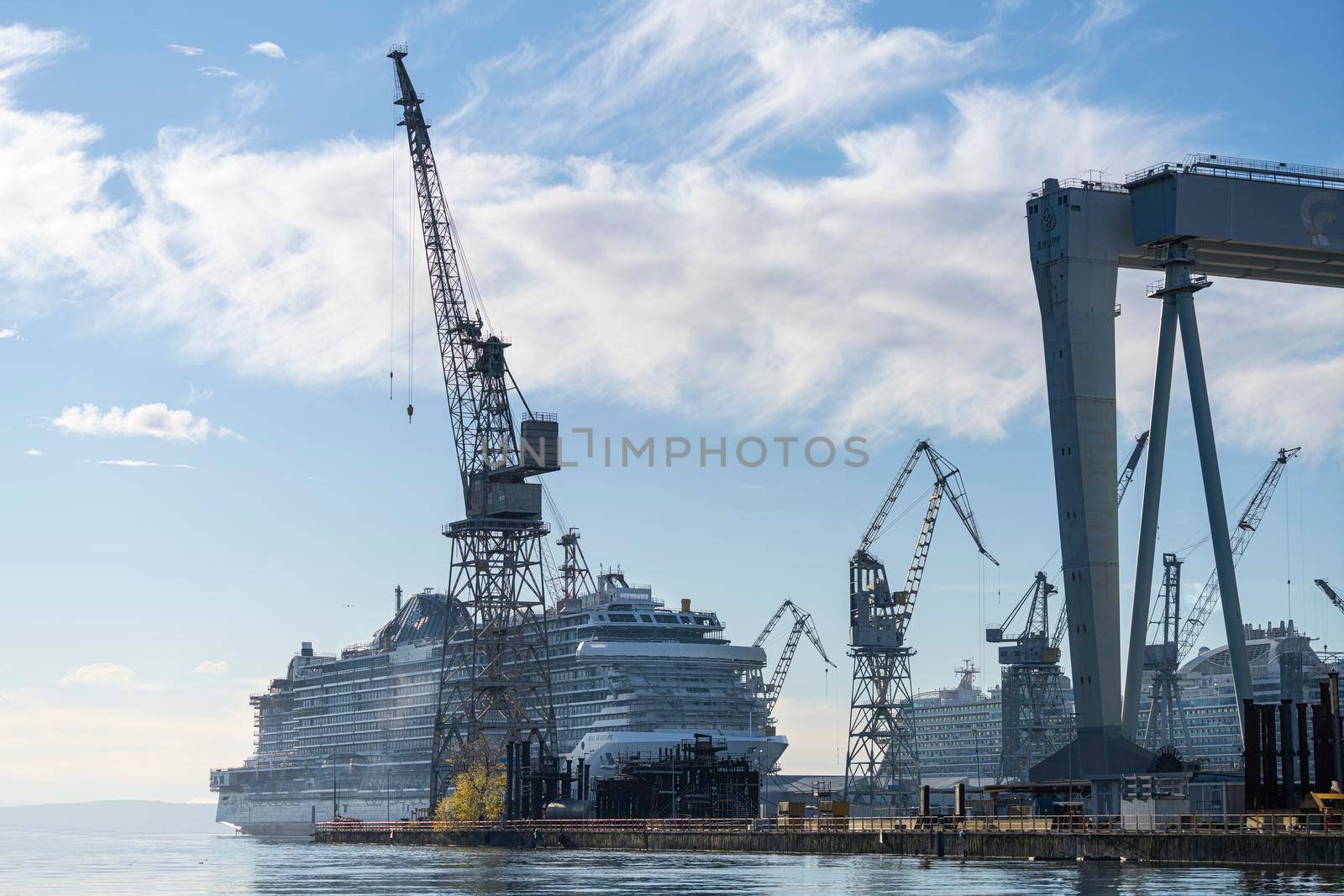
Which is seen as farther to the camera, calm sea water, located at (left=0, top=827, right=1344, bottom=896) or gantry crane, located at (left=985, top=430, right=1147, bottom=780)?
gantry crane, located at (left=985, top=430, right=1147, bottom=780)

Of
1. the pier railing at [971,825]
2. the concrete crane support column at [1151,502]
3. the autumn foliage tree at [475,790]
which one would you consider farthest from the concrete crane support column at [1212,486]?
the autumn foliage tree at [475,790]

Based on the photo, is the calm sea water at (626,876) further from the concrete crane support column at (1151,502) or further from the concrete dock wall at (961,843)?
the concrete crane support column at (1151,502)

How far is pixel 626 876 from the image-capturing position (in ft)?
250

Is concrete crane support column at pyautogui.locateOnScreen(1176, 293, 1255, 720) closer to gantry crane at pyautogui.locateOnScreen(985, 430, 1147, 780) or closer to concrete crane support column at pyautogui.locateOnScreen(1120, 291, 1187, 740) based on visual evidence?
concrete crane support column at pyautogui.locateOnScreen(1120, 291, 1187, 740)

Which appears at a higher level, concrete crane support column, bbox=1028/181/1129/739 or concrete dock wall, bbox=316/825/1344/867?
concrete crane support column, bbox=1028/181/1129/739

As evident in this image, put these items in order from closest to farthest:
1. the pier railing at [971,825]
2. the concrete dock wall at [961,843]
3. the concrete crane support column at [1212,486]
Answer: the concrete dock wall at [961,843]
the pier railing at [971,825]
the concrete crane support column at [1212,486]

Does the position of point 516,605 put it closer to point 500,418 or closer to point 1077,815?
point 500,418

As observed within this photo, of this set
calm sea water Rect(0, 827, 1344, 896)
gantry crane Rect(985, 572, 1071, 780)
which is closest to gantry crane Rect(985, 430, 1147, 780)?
gantry crane Rect(985, 572, 1071, 780)

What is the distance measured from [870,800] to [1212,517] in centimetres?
6657

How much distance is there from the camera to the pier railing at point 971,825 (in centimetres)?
6838

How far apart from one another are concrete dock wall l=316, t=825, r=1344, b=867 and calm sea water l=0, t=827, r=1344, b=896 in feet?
4.00

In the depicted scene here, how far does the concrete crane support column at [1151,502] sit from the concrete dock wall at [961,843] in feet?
40.1

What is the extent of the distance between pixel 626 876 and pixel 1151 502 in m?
32.8

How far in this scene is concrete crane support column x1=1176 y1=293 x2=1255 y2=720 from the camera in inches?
3418
